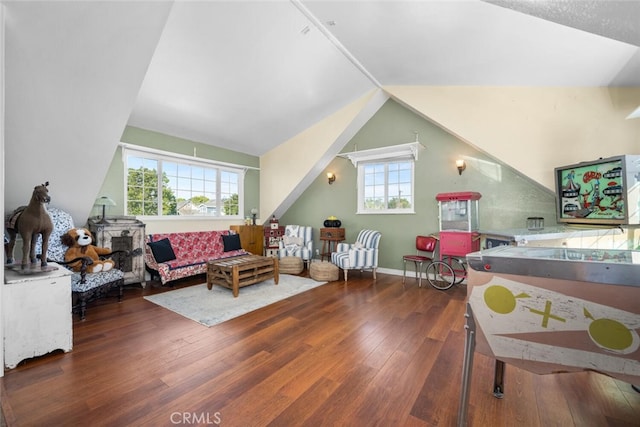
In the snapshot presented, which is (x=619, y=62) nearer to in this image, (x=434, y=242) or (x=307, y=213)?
(x=434, y=242)

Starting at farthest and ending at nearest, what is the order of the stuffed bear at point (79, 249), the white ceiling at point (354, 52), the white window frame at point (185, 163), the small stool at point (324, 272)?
1. the small stool at point (324, 272)
2. the white window frame at point (185, 163)
3. the stuffed bear at point (79, 249)
4. the white ceiling at point (354, 52)

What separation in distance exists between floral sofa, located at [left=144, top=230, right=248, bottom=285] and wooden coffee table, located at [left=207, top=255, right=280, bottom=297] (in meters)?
0.52

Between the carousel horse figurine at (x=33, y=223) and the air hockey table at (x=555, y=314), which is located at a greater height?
the carousel horse figurine at (x=33, y=223)

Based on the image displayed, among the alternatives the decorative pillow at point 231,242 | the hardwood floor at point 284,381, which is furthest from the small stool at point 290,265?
the hardwood floor at point 284,381

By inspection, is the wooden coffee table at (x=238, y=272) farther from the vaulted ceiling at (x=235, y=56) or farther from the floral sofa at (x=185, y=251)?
the vaulted ceiling at (x=235, y=56)

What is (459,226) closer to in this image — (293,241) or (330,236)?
(330,236)

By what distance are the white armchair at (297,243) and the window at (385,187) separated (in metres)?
1.34

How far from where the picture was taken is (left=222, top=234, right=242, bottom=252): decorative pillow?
511cm

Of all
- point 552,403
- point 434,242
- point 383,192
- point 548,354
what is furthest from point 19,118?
point 434,242

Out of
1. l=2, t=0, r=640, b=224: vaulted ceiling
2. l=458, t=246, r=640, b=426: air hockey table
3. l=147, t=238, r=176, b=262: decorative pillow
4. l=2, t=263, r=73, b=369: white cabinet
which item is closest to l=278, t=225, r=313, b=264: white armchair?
l=147, t=238, r=176, b=262: decorative pillow

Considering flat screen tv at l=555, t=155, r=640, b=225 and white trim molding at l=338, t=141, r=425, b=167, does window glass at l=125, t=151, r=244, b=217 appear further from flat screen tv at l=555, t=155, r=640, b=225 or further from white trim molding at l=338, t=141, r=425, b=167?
flat screen tv at l=555, t=155, r=640, b=225

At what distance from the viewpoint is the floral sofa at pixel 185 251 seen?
393 cm

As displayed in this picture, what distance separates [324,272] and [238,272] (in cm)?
154

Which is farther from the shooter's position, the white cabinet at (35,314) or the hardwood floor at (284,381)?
the white cabinet at (35,314)
